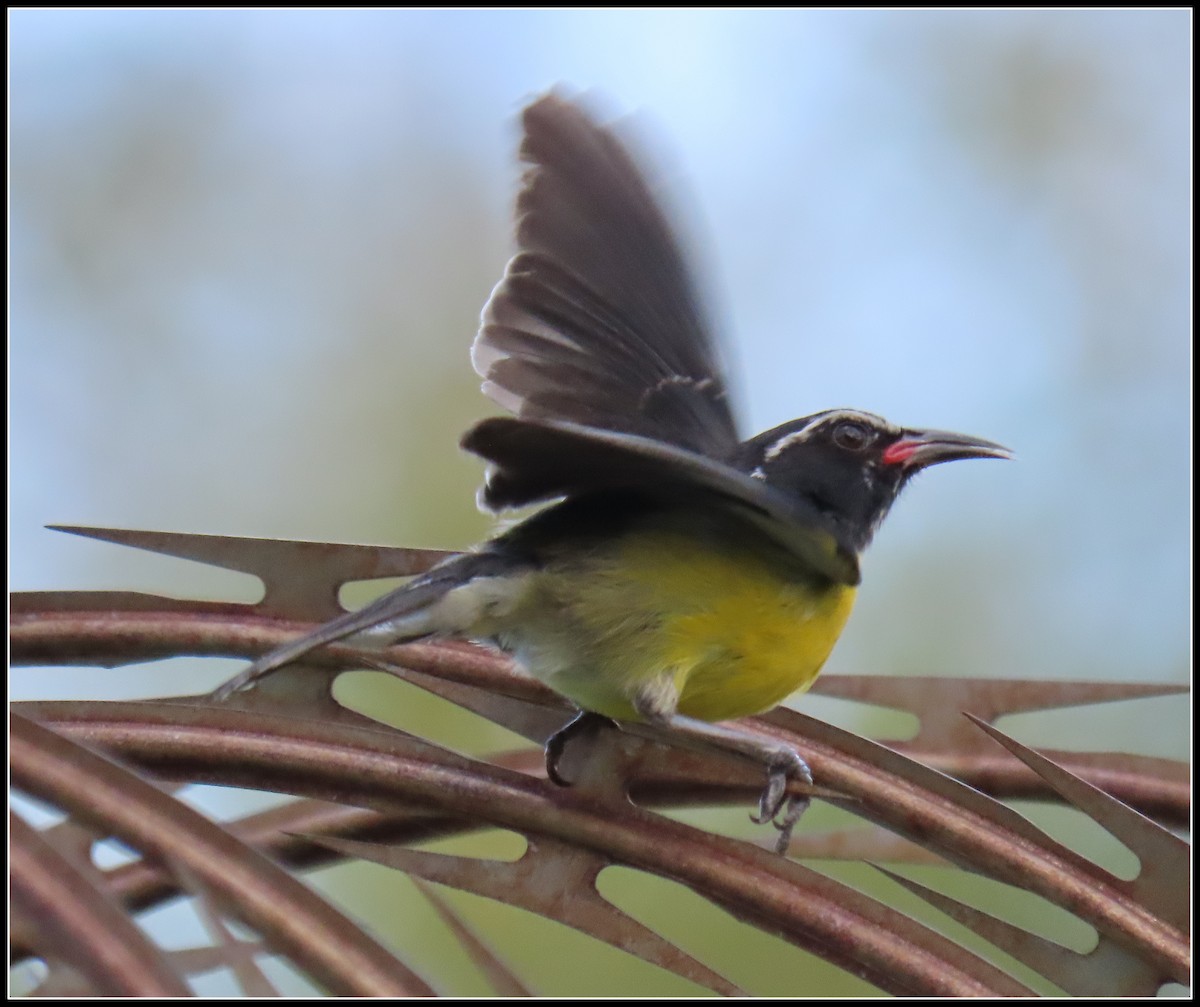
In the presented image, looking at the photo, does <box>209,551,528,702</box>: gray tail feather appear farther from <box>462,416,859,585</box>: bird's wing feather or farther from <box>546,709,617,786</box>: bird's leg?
<box>546,709,617,786</box>: bird's leg

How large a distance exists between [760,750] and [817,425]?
1.23 m

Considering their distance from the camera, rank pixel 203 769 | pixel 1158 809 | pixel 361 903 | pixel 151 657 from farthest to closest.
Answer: pixel 361 903, pixel 1158 809, pixel 151 657, pixel 203 769

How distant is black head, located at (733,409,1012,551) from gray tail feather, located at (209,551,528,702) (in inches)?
30.4

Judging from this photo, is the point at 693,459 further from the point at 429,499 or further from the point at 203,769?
the point at 429,499

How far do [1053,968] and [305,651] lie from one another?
1.02m

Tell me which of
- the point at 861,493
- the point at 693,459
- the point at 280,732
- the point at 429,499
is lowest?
the point at 280,732

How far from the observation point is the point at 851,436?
10.6 feet

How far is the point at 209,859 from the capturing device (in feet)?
4.18

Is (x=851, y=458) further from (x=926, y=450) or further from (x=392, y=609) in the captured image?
(x=392, y=609)

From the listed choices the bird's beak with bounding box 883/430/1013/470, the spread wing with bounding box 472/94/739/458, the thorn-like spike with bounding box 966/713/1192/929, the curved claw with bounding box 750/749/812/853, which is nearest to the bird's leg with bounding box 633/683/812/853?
the curved claw with bounding box 750/749/812/853

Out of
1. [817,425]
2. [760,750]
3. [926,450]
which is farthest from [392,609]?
[926,450]

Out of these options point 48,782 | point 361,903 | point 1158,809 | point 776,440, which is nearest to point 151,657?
point 48,782

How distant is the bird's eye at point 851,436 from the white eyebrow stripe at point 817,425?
0.05 feet

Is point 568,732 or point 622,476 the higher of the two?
point 622,476
